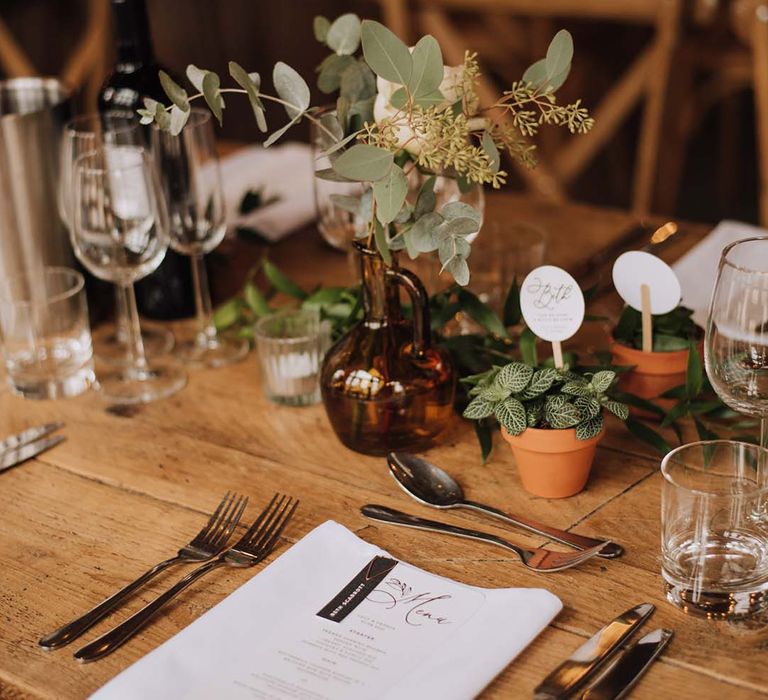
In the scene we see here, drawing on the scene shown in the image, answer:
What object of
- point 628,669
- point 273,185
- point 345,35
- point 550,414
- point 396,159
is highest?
point 345,35

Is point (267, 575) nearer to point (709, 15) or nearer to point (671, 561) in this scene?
point (671, 561)

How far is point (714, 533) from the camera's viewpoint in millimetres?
807

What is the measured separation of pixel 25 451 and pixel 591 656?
622 millimetres

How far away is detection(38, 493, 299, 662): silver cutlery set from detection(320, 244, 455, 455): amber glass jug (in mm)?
111

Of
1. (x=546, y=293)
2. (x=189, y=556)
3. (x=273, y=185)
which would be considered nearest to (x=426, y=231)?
(x=546, y=293)

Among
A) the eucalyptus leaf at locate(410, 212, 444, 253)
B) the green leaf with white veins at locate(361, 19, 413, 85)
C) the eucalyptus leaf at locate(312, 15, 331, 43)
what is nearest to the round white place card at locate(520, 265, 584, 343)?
the eucalyptus leaf at locate(410, 212, 444, 253)

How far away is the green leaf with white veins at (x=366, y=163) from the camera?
84 centimetres

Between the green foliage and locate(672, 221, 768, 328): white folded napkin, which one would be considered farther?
locate(672, 221, 768, 328): white folded napkin

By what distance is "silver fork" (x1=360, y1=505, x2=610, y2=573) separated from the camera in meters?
0.83

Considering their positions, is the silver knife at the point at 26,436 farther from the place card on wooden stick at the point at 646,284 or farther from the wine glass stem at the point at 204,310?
the place card on wooden stick at the point at 646,284

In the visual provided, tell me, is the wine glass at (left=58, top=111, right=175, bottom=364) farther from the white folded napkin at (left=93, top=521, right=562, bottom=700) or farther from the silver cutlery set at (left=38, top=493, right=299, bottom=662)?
the white folded napkin at (left=93, top=521, right=562, bottom=700)

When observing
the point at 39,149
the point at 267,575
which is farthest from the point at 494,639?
the point at 39,149

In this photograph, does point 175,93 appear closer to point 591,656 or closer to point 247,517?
point 247,517

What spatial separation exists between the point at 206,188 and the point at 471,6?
5.28 ft
